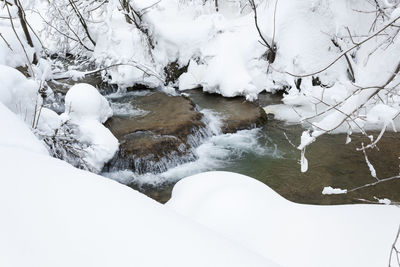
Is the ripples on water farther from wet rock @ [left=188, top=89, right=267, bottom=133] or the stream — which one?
wet rock @ [left=188, top=89, right=267, bottom=133]

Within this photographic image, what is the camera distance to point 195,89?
349 inches

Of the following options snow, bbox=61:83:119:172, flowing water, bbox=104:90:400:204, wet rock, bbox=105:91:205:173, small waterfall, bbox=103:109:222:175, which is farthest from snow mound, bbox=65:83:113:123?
flowing water, bbox=104:90:400:204

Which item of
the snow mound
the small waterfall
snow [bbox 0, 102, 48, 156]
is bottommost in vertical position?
the small waterfall

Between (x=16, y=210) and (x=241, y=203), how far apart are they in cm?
201

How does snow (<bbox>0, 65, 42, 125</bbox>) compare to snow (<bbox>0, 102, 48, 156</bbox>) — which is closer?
snow (<bbox>0, 102, 48, 156</bbox>)

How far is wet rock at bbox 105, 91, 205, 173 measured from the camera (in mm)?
5461

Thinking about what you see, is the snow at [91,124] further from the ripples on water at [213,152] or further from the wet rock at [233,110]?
the wet rock at [233,110]

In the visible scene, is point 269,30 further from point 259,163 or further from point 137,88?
point 259,163

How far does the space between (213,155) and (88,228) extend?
499cm

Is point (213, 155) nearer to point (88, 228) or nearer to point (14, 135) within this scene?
point (14, 135)

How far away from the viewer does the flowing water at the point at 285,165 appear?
480cm

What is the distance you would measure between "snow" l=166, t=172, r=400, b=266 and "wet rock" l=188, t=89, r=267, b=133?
3.63m

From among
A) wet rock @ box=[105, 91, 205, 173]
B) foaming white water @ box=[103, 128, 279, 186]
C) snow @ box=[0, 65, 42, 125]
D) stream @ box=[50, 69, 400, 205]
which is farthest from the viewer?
wet rock @ box=[105, 91, 205, 173]

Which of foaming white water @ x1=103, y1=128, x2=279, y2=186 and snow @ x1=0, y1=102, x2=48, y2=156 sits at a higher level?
snow @ x1=0, y1=102, x2=48, y2=156
